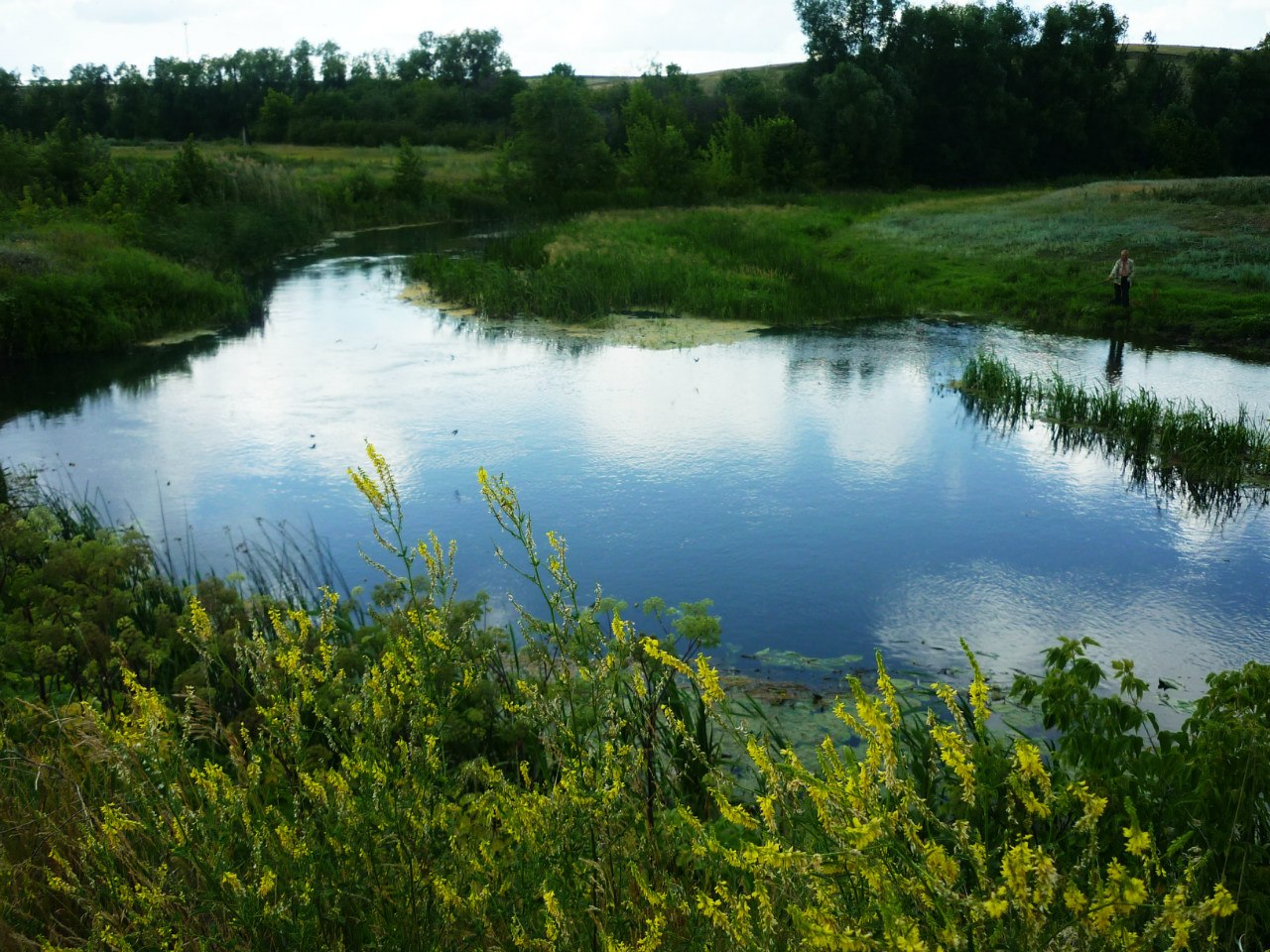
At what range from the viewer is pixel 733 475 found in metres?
9.30

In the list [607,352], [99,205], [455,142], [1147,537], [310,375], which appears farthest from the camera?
[455,142]

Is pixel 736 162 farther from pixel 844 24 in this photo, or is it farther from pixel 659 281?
pixel 659 281

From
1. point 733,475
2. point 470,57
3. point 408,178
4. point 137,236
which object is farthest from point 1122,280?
point 470,57

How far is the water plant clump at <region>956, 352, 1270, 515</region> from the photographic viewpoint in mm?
9172

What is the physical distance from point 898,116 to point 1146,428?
125ft

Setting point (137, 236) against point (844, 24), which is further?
point (844, 24)

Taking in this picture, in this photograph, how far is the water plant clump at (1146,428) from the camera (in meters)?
9.17

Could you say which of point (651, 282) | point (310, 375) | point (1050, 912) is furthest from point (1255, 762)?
point (651, 282)

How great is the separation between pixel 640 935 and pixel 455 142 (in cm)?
5974

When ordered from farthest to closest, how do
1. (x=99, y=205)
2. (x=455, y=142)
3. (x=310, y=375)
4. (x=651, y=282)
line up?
(x=455, y=142) < (x=99, y=205) < (x=651, y=282) < (x=310, y=375)

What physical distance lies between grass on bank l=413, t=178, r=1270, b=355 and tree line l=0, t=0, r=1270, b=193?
10.6 meters

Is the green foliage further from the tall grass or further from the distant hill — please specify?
the distant hill

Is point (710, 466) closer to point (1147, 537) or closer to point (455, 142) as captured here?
point (1147, 537)

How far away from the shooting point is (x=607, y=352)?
14.5 m
